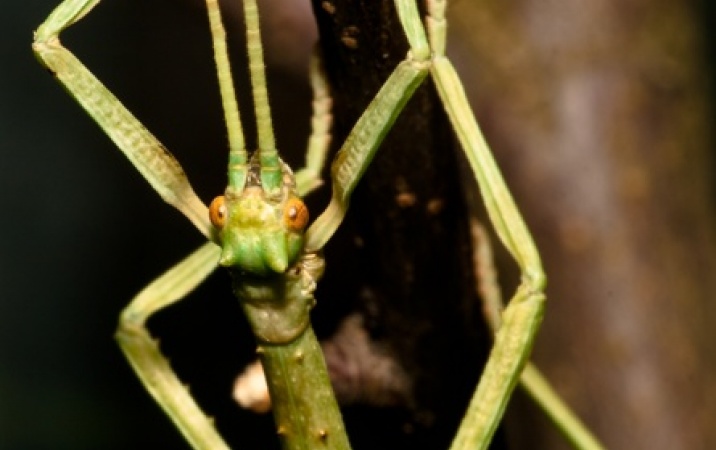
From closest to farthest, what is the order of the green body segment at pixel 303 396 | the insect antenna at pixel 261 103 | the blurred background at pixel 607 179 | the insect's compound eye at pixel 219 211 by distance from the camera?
the insect antenna at pixel 261 103 → the insect's compound eye at pixel 219 211 → the green body segment at pixel 303 396 → the blurred background at pixel 607 179

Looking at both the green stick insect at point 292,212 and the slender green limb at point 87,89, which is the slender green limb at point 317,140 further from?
the slender green limb at point 87,89

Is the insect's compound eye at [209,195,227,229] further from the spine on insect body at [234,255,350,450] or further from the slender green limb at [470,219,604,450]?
the slender green limb at [470,219,604,450]

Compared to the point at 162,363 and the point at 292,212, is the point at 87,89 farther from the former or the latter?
the point at 162,363

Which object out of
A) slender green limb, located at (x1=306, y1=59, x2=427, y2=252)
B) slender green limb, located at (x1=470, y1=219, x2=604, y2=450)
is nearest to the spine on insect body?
slender green limb, located at (x1=306, y1=59, x2=427, y2=252)

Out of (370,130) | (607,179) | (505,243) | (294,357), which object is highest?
(370,130)

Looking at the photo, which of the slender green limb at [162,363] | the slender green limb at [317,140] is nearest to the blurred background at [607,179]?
the slender green limb at [317,140]

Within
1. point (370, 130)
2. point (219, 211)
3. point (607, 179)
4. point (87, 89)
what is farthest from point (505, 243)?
point (607, 179)
